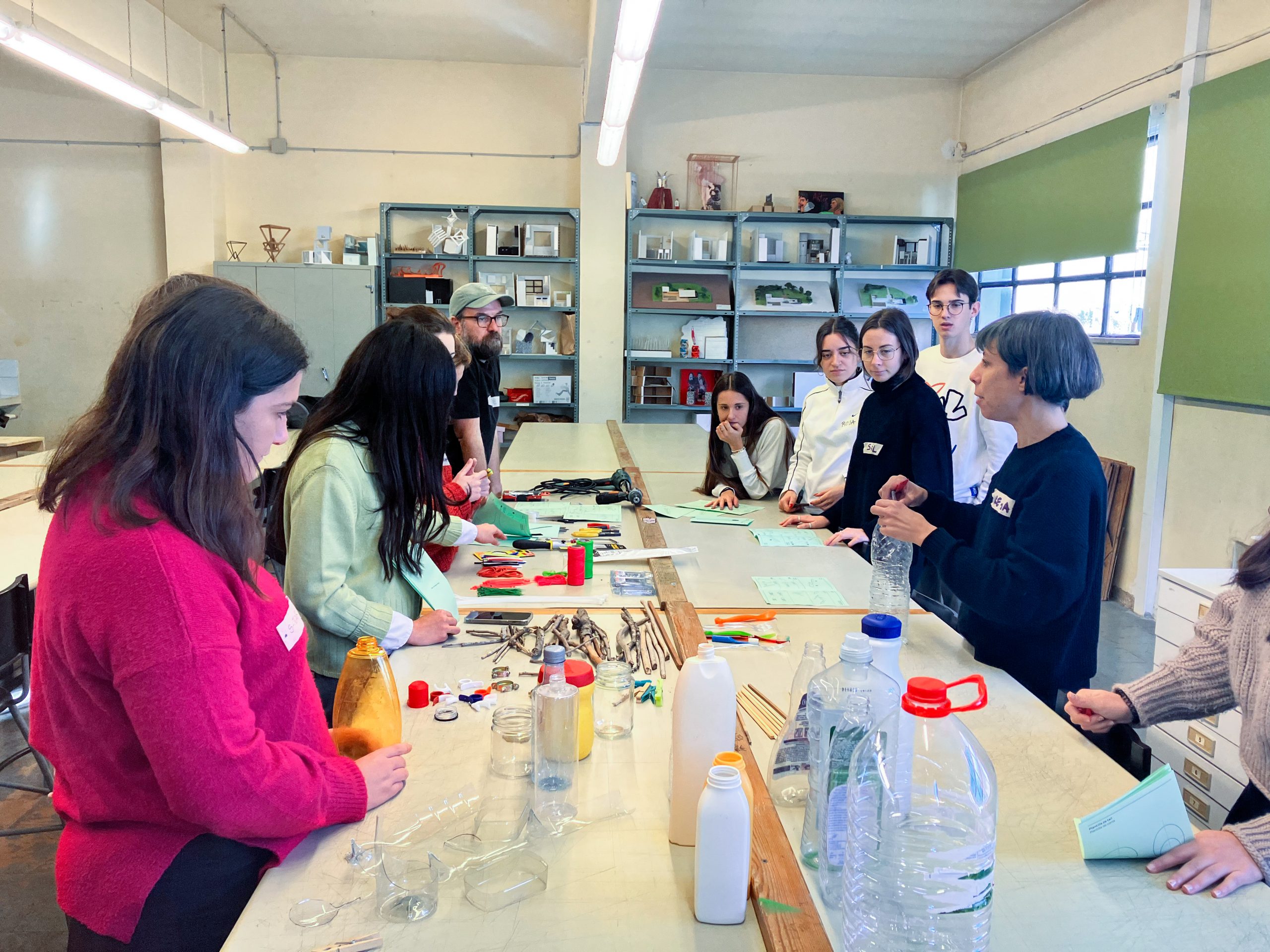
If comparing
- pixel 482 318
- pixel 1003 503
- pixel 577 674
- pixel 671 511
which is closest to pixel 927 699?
pixel 577 674

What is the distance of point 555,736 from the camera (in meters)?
1.32

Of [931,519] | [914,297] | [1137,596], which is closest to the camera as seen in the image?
[931,519]

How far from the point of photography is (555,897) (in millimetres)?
1075

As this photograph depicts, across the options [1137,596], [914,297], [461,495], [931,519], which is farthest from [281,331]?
[914,297]

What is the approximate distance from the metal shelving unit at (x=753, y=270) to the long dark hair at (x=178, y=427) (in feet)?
20.7

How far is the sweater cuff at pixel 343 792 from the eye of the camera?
1181mm

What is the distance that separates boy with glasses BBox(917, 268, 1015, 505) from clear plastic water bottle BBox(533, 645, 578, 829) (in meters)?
2.58

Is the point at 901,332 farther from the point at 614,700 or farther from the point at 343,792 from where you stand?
the point at 343,792

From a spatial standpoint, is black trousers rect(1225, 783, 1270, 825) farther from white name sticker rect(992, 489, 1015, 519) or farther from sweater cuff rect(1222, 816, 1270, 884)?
white name sticker rect(992, 489, 1015, 519)

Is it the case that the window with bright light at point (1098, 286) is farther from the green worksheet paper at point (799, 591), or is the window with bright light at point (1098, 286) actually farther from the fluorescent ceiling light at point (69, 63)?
the fluorescent ceiling light at point (69, 63)

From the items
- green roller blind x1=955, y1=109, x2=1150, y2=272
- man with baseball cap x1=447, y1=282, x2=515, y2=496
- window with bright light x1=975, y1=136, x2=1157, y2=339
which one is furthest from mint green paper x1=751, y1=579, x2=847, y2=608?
green roller blind x1=955, y1=109, x2=1150, y2=272

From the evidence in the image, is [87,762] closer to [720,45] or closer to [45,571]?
[45,571]

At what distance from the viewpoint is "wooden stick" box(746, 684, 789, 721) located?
1.59 meters

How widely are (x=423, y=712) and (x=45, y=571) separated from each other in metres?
0.72
